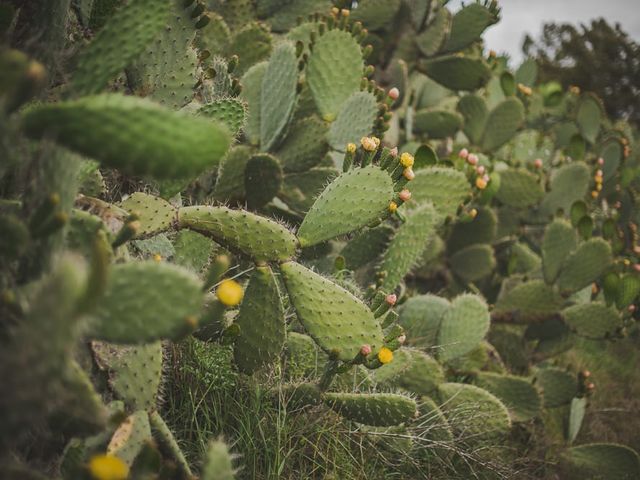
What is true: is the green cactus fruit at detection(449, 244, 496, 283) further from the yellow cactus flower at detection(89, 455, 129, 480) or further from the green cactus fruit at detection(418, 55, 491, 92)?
the yellow cactus flower at detection(89, 455, 129, 480)

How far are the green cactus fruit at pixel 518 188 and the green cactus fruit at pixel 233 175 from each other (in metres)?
1.83

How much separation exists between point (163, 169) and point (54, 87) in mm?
812

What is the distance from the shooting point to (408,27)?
3.71 metres

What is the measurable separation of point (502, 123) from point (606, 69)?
8114 millimetres

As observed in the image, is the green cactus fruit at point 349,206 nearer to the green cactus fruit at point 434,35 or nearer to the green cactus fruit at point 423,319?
the green cactus fruit at point 423,319

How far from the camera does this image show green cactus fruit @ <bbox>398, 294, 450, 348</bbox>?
8.45 ft

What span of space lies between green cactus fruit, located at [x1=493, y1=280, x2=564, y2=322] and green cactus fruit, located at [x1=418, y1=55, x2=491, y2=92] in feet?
4.19

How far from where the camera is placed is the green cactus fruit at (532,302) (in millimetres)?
3203

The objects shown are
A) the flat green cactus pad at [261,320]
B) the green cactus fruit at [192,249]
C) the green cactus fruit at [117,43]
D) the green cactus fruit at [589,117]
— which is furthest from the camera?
the green cactus fruit at [589,117]

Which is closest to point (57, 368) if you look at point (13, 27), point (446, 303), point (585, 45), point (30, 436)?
point (30, 436)

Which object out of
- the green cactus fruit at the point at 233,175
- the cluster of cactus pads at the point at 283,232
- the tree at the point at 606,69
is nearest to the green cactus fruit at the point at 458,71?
the cluster of cactus pads at the point at 283,232

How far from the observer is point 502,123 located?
153 inches

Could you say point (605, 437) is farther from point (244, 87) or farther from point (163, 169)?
point (163, 169)

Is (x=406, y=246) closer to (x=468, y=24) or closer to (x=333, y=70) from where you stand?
(x=333, y=70)
